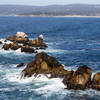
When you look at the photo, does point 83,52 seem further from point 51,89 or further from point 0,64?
point 51,89

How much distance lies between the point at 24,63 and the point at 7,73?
10848 millimetres

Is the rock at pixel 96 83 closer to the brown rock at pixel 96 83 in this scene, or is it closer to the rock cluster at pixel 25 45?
the brown rock at pixel 96 83

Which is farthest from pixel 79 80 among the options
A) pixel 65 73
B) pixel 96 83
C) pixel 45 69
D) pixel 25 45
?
pixel 25 45

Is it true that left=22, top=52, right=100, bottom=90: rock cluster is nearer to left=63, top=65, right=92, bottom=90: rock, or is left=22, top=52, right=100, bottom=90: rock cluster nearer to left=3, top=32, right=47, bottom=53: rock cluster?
left=63, top=65, right=92, bottom=90: rock

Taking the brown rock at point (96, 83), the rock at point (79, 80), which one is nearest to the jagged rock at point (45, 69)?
the rock at point (79, 80)

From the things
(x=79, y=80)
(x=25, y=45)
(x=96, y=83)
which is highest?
(x=79, y=80)

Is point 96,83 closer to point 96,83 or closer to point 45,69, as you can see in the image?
point 96,83

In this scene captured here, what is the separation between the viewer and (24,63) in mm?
68500

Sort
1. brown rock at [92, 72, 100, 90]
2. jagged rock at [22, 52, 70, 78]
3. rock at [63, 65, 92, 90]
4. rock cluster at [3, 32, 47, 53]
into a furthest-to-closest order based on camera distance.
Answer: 1. rock cluster at [3, 32, 47, 53]
2. jagged rock at [22, 52, 70, 78]
3. rock at [63, 65, 92, 90]
4. brown rock at [92, 72, 100, 90]

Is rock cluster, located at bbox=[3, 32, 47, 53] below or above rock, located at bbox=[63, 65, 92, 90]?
below

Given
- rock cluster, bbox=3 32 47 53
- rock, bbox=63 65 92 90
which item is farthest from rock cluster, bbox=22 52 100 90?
rock cluster, bbox=3 32 47 53

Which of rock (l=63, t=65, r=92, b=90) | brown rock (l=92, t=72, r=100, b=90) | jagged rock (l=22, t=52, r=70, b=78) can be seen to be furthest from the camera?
jagged rock (l=22, t=52, r=70, b=78)

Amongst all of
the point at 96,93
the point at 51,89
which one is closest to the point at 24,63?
the point at 51,89

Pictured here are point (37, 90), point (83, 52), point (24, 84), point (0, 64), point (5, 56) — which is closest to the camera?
point (37, 90)
